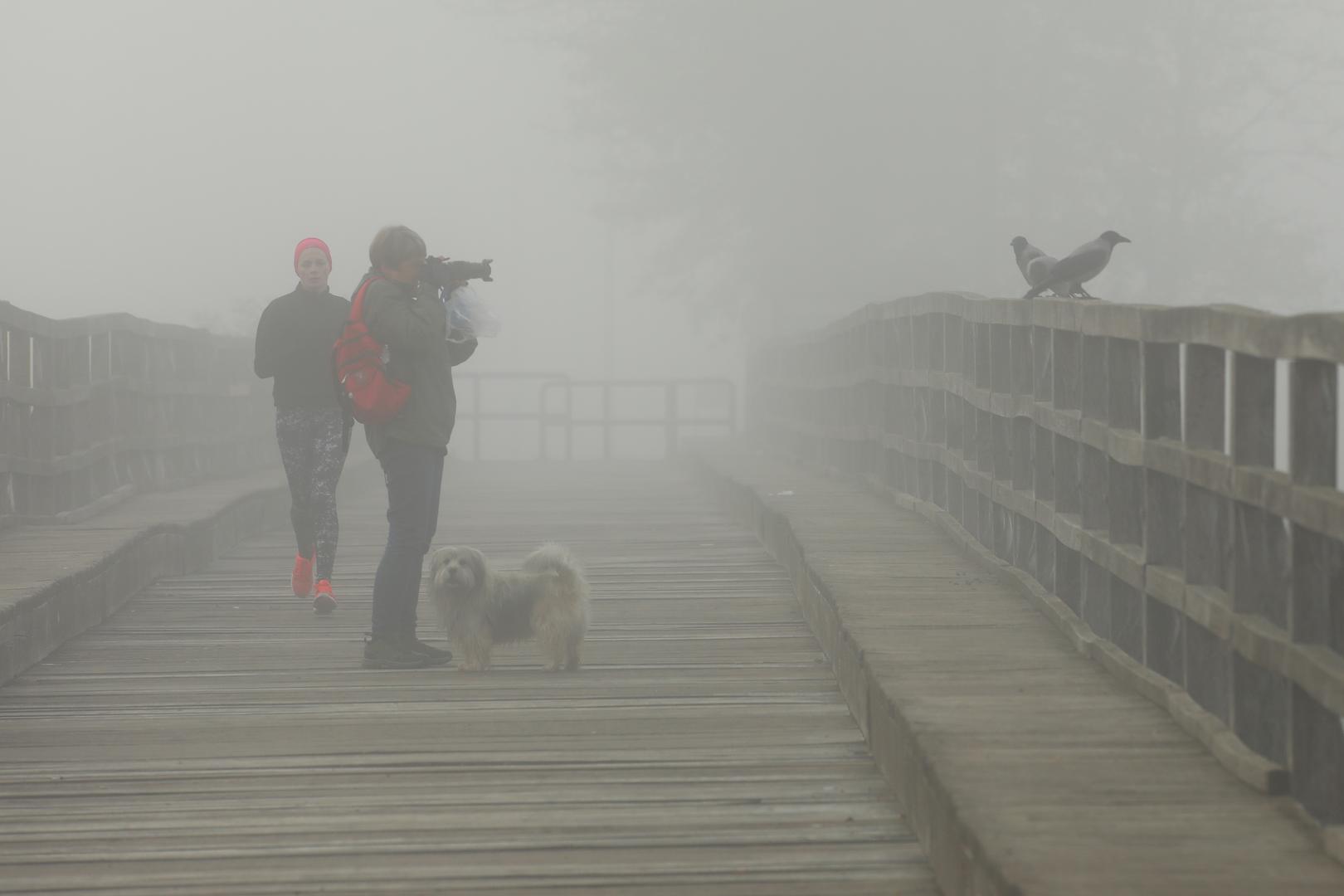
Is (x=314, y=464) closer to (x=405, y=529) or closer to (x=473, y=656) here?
(x=405, y=529)

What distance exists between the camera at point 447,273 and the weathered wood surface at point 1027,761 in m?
1.96

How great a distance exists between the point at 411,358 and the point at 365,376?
0.20 meters

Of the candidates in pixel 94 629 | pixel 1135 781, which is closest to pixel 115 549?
pixel 94 629

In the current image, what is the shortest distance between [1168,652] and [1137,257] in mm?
22932

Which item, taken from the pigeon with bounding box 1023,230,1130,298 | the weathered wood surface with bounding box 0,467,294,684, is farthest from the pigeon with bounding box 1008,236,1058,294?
the weathered wood surface with bounding box 0,467,294,684

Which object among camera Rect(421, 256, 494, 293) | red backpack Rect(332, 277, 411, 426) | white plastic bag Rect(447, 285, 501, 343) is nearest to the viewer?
red backpack Rect(332, 277, 411, 426)

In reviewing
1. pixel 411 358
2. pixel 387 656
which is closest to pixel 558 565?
pixel 387 656

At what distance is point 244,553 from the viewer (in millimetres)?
12992

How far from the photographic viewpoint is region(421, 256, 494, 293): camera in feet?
26.8

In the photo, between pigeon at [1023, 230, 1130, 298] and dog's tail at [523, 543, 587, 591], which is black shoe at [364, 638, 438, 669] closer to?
dog's tail at [523, 543, 587, 591]

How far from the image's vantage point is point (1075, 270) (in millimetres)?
8906

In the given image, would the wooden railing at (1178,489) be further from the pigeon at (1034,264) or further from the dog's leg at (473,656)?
the dog's leg at (473,656)

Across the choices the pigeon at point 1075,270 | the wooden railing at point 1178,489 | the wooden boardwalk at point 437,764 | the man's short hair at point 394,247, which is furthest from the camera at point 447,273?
the pigeon at point 1075,270

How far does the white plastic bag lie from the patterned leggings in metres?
1.70
